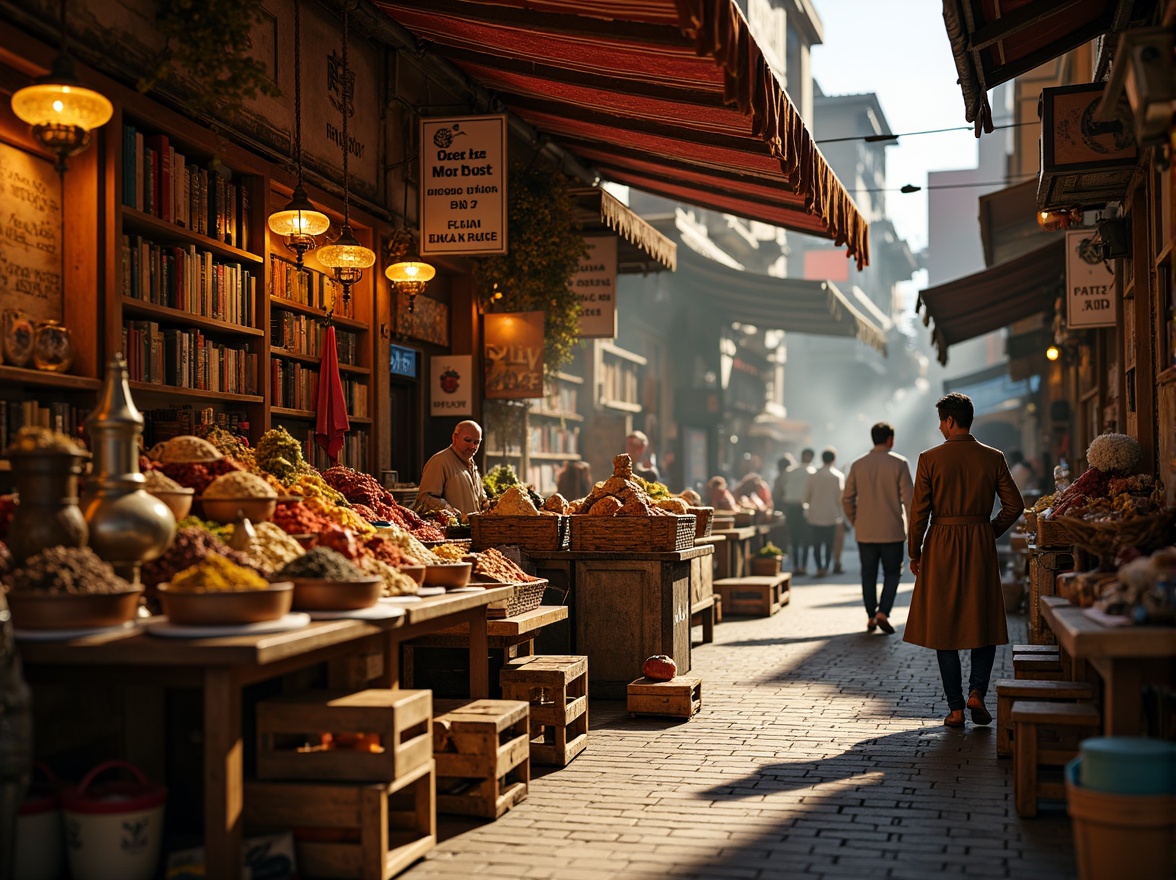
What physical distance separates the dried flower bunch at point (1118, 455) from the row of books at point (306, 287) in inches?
207

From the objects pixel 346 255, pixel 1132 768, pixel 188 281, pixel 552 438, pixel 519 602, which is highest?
pixel 346 255

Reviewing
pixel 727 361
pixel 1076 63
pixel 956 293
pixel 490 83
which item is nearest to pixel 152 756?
pixel 490 83

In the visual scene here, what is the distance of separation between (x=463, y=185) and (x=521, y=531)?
277 centimetres

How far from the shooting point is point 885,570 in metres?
12.4

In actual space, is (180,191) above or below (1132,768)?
above

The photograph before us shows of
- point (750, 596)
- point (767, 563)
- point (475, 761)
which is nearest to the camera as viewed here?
point (475, 761)

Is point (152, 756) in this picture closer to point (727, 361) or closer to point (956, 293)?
point (956, 293)

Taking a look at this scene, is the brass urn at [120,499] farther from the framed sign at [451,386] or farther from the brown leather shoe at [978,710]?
the framed sign at [451,386]

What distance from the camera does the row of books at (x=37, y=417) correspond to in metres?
5.59

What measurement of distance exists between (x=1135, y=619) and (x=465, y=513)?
6.15 meters

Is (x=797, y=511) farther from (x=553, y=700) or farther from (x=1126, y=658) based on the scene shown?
(x=1126, y=658)

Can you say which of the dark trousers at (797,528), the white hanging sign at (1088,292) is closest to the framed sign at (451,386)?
the white hanging sign at (1088,292)

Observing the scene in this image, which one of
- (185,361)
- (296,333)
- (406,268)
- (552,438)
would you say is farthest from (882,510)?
(185,361)

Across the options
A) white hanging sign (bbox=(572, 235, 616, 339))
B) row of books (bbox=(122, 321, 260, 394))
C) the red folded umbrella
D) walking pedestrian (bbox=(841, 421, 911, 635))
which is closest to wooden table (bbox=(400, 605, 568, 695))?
row of books (bbox=(122, 321, 260, 394))
